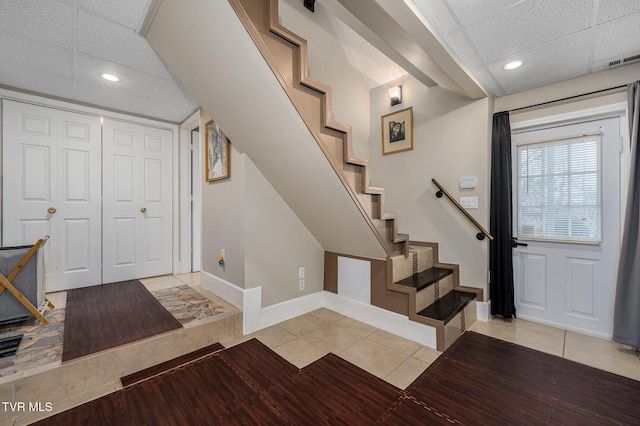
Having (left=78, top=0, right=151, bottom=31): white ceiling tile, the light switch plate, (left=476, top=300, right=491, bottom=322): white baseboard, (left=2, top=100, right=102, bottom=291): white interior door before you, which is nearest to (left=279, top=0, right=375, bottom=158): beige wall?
(left=78, top=0, right=151, bottom=31): white ceiling tile

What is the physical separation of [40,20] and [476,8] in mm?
2967

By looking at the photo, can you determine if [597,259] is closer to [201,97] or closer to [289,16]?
[289,16]

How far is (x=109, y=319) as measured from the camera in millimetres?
2273

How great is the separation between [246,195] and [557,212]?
306 cm

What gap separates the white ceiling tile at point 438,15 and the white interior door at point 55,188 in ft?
12.5

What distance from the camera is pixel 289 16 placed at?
239 cm

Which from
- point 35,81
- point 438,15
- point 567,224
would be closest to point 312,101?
point 438,15

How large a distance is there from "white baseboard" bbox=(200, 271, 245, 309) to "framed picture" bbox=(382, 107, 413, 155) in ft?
8.05

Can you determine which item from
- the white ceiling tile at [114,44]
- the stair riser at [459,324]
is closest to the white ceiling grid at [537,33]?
the white ceiling tile at [114,44]

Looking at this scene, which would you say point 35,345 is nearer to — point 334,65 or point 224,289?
point 224,289

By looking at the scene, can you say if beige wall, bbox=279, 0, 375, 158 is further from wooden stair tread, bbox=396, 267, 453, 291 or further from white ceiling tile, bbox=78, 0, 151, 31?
wooden stair tread, bbox=396, 267, 453, 291

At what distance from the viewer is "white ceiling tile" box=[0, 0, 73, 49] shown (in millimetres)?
1738

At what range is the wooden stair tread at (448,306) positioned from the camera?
229 cm

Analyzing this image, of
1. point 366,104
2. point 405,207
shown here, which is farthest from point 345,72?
point 405,207
